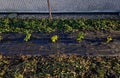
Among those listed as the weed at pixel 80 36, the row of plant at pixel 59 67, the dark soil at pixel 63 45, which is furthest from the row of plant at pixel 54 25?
the row of plant at pixel 59 67

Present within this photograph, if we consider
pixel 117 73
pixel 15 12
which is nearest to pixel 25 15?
pixel 15 12

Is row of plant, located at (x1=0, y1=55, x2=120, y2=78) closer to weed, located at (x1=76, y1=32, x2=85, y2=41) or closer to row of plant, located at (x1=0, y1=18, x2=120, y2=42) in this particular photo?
weed, located at (x1=76, y1=32, x2=85, y2=41)

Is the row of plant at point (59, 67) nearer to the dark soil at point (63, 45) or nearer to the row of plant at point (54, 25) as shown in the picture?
the dark soil at point (63, 45)

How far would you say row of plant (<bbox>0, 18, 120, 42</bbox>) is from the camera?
23.1 feet

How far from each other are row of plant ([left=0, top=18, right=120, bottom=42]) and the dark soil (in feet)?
0.59

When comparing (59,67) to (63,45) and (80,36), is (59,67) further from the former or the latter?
(80,36)

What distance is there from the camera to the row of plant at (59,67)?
5656mm

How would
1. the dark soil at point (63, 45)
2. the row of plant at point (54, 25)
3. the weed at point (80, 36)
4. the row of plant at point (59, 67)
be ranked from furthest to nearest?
the row of plant at point (54, 25) → the weed at point (80, 36) → the dark soil at point (63, 45) → the row of plant at point (59, 67)

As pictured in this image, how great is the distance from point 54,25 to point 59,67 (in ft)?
5.50

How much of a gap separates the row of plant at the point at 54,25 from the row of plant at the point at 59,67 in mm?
1058

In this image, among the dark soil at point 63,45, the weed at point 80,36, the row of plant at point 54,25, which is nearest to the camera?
the dark soil at point 63,45

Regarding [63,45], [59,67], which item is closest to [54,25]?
[63,45]

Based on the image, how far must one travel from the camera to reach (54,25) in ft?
23.5

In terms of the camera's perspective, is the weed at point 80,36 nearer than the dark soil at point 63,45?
No
